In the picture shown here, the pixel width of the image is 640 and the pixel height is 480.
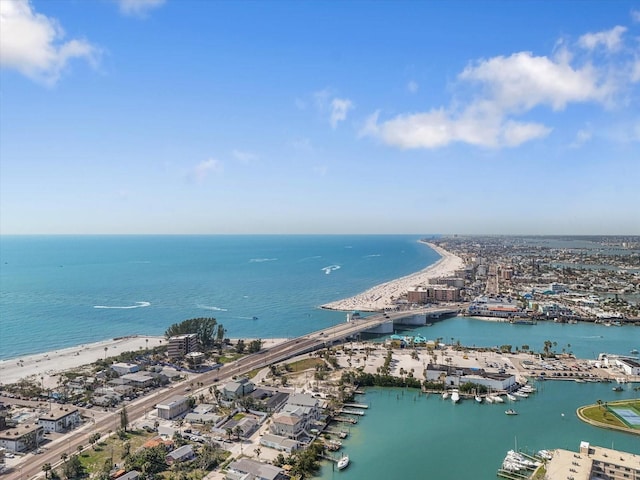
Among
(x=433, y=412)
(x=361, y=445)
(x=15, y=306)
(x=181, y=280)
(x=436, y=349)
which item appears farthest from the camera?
(x=181, y=280)

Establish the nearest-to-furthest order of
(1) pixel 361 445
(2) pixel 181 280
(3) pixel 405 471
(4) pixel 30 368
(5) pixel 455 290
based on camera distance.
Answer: (3) pixel 405 471
(1) pixel 361 445
(4) pixel 30 368
(5) pixel 455 290
(2) pixel 181 280

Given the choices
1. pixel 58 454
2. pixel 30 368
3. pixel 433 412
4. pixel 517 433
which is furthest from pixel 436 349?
pixel 30 368

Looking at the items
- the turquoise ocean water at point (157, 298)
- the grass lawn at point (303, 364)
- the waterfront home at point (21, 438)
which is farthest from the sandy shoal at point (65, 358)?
the waterfront home at point (21, 438)

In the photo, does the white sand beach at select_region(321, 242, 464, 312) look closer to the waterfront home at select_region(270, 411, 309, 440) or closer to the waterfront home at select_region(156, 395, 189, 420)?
the waterfront home at select_region(156, 395, 189, 420)

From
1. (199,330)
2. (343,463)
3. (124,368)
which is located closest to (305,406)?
(343,463)

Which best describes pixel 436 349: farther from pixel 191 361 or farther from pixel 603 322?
pixel 603 322

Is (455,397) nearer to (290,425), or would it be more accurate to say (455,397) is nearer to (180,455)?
(290,425)

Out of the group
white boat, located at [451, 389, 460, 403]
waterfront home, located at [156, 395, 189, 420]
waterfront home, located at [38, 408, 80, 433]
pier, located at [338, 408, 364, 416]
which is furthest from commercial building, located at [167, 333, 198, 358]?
white boat, located at [451, 389, 460, 403]
